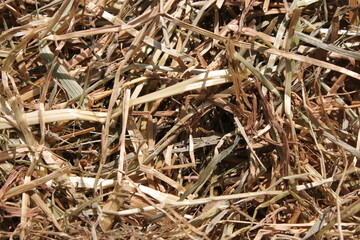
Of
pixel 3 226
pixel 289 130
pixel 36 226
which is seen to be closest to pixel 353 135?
pixel 289 130

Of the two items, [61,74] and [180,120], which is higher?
[61,74]

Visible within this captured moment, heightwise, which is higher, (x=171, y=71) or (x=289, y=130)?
(x=171, y=71)

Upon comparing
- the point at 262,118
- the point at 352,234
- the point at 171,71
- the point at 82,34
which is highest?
the point at 82,34

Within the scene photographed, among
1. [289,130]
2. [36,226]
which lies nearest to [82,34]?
[36,226]

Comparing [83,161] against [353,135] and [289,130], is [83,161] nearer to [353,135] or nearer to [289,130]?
[289,130]

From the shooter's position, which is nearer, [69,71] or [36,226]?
[36,226]

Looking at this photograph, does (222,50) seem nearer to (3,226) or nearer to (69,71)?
(69,71)
